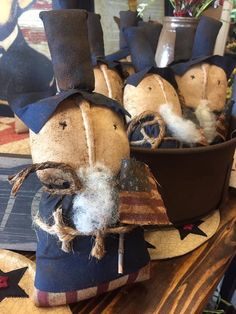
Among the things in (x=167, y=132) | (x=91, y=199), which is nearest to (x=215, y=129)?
(x=167, y=132)

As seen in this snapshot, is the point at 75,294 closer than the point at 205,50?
Yes

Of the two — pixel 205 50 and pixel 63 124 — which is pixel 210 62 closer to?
pixel 205 50

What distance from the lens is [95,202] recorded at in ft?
1.13

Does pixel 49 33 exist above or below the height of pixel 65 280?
A: above

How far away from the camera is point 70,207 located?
36 centimetres

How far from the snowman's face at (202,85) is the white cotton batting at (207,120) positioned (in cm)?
3

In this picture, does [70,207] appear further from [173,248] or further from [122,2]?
[122,2]

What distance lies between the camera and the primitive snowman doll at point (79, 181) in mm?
351

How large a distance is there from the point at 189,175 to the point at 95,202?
0.21m

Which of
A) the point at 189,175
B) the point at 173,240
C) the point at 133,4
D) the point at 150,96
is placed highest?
the point at 133,4

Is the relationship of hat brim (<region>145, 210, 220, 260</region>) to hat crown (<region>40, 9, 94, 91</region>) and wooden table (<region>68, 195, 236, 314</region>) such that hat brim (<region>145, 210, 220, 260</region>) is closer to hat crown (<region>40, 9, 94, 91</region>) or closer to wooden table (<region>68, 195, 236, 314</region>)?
wooden table (<region>68, 195, 236, 314</region>)

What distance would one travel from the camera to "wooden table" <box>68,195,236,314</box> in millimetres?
400

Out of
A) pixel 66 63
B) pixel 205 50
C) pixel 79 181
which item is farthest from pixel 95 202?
pixel 205 50

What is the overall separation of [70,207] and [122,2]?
712 millimetres
